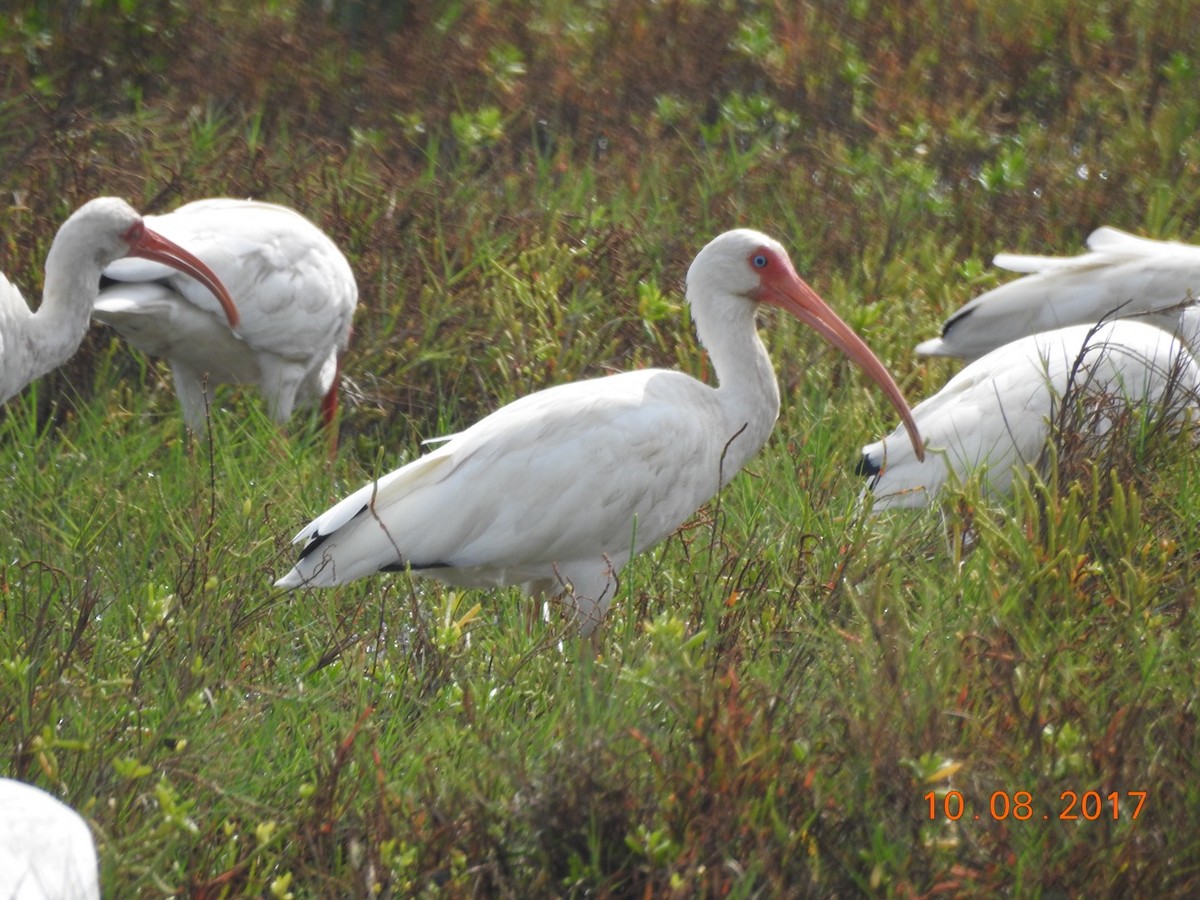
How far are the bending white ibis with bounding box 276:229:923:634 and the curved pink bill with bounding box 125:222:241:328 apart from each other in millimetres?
1513

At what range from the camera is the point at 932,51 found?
32.1 feet

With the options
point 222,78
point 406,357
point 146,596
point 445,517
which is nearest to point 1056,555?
point 445,517

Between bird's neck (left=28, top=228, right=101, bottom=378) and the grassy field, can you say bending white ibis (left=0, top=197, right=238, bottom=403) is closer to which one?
bird's neck (left=28, top=228, right=101, bottom=378)

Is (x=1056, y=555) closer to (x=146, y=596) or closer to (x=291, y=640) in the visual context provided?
(x=291, y=640)

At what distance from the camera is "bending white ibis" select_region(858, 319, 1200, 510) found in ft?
16.6

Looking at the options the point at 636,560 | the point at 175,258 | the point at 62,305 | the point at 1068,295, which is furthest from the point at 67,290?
the point at 1068,295

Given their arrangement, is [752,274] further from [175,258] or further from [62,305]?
[62,305]

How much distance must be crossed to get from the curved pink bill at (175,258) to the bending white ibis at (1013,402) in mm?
2323

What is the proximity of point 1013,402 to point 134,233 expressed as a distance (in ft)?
9.64

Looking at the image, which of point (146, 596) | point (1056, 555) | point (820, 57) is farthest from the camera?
point (820, 57)

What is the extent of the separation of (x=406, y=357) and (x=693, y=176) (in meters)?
2.27

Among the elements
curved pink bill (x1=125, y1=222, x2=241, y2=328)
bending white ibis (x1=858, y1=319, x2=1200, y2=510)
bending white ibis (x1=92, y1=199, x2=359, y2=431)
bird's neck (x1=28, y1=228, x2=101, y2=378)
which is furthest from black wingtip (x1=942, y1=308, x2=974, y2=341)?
bird's neck (x1=28, y1=228, x2=101, y2=378)

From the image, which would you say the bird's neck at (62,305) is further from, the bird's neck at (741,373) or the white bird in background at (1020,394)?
the white bird in background at (1020,394)

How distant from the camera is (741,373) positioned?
494cm
